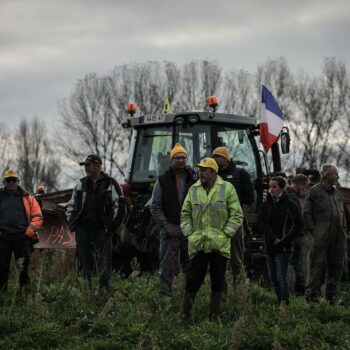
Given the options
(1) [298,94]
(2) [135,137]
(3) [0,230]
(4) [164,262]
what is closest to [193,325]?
(4) [164,262]

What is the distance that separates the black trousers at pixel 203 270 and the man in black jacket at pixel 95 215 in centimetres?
160

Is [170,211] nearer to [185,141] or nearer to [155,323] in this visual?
[155,323]

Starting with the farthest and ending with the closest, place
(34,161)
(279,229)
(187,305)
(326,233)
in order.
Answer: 1. (34,161)
2. (326,233)
3. (279,229)
4. (187,305)

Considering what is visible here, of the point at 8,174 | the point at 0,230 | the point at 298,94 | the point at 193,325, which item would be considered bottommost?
the point at 193,325

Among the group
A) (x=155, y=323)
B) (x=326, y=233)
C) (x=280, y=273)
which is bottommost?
(x=155, y=323)

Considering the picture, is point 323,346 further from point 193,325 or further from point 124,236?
point 124,236

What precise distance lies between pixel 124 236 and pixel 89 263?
3.52 meters

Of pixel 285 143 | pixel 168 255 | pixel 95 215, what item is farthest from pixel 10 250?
pixel 285 143

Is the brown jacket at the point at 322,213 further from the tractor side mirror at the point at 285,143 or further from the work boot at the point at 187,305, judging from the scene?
the tractor side mirror at the point at 285,143

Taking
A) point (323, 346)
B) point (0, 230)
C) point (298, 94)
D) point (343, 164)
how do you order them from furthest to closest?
point (298, 94), point (343, 164), point (0, 230), point (323, 346)

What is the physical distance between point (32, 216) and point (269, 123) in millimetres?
4907

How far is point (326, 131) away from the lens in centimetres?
4869

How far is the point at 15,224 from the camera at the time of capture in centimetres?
1084

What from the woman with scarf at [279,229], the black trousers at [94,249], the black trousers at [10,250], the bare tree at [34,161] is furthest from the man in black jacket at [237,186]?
the bare tree at [34,161]
